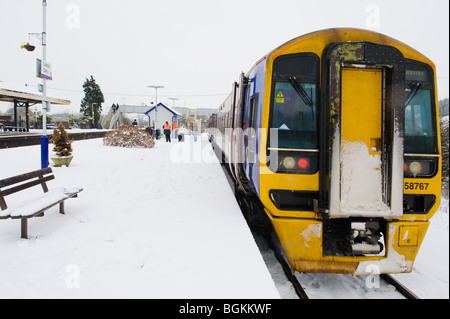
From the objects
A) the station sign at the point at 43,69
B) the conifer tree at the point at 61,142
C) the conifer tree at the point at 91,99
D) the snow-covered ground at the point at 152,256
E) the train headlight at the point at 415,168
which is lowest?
→ the snow-covered ground at the point at 152,256

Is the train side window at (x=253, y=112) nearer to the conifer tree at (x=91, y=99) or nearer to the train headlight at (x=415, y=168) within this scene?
the train headlight at (x=415, y=168)

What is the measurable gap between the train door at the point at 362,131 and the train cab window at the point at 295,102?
0.18m

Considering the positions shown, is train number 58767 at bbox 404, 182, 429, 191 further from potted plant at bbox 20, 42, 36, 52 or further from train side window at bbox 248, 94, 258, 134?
potted plant at bbox 20, 42, 36, 52

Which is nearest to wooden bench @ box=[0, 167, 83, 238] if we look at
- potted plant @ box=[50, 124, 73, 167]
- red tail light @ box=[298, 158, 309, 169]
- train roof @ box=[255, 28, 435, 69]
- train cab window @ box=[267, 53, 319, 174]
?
train cab window @ box=[267, 53, 319, 174]

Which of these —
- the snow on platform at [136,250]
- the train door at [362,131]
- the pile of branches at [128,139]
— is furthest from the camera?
the pile of branches at [128,139]

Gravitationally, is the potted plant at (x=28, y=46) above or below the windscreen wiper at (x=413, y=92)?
above

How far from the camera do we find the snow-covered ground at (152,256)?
9.75 feet

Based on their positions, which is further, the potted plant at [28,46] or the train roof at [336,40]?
the potted plant at [28,46]

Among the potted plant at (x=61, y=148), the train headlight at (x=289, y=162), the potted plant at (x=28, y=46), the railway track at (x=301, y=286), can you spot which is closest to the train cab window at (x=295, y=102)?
the train headlight at (x=289, y=162)

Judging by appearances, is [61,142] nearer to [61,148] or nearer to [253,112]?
[61,148]

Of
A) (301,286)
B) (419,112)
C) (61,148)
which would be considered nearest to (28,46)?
(61,148)

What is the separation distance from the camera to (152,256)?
3.65 m

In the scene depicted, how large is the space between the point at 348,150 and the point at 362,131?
0.30 m
